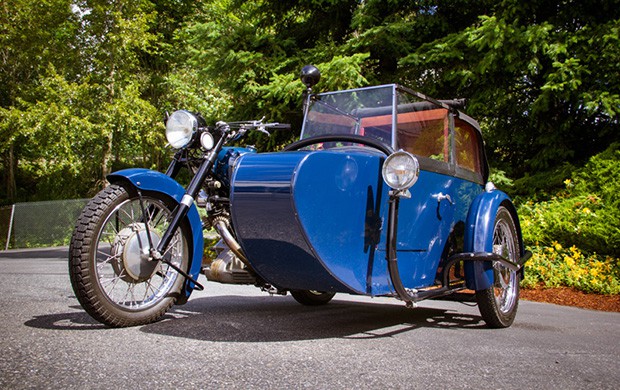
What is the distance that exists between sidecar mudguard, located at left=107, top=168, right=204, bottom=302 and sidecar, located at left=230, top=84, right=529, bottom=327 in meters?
0.41

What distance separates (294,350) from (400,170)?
1197 mm

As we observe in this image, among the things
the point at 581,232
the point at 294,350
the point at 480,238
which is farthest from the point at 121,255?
the point at 581,232

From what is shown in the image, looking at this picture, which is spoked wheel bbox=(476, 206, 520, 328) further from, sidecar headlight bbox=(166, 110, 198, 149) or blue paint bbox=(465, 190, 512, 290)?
sidecar headlight bbox=(166, 110, 198, 149)

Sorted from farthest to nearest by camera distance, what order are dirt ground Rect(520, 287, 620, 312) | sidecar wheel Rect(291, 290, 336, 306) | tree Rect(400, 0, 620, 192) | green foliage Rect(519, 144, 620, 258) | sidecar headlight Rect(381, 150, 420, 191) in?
tree Rect(400, 0, 620, 192)
green foliage Rect(519, 144, 620, 258)
dirt ground Rect(520, 287, 620, 312)
sidecar wheel Rect(291, 290, 336, 306)
sidecar headlight Rect(381, 150, 420, 191)

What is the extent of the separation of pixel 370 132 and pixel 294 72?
5881 millimetres

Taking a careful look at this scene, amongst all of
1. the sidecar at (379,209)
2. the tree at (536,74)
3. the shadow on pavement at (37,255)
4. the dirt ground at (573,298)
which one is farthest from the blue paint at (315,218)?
the shadow on pavement at (37,255)

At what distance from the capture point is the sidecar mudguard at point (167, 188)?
332cm

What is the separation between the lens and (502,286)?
4457mm

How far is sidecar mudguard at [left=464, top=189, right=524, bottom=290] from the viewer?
3.92m

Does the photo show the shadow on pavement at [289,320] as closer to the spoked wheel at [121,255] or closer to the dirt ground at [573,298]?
the spoked wheel at [121,255]

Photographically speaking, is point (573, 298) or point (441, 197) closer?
point (441, 197)

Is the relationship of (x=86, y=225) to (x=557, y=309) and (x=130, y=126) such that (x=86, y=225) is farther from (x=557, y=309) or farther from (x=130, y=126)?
(x=130, y=126)

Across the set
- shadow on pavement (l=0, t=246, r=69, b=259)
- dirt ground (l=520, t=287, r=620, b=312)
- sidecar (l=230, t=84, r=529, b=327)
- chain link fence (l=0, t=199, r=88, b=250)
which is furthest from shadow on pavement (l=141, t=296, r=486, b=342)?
chain link fence (l=0, t=199, r=88, b=250)

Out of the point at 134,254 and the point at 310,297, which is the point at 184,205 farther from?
the point at 310,297
